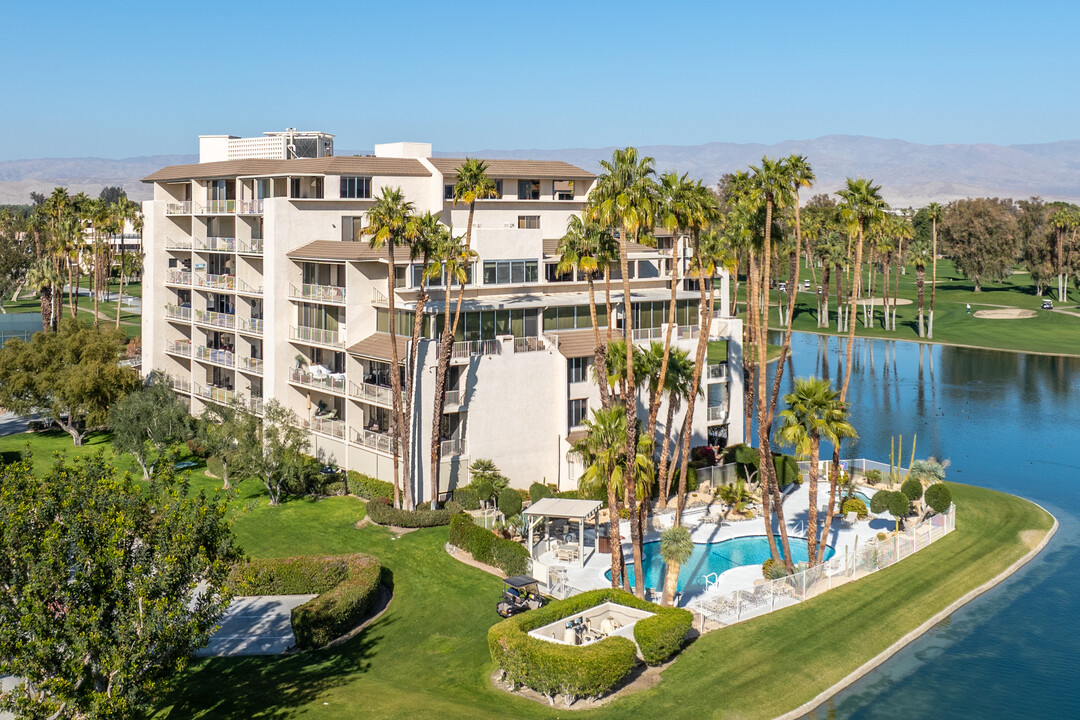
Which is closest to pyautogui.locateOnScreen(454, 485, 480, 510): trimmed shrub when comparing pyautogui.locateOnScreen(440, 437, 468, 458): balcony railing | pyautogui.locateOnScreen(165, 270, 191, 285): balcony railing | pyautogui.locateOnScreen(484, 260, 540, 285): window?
pyautogui.locateOnScreen(440, 437, 468, 458): balcony railing

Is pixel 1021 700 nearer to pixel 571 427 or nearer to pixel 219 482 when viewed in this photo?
pixel 571 427

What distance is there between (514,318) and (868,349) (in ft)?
260

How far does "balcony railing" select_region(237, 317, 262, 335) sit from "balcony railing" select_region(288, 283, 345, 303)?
468cm

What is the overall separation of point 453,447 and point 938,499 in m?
25.1

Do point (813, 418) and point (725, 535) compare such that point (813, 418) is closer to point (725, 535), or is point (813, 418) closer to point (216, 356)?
point (725, 535)

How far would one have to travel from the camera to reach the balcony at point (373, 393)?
2217 inches

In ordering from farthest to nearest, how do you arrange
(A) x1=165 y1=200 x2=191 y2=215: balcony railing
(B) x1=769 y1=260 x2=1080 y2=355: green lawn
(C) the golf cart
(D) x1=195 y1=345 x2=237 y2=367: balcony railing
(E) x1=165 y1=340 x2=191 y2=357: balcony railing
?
(B) x1=769 y1=260 x2=1080 y2=355: green lawn, (E) x1=165 y1=340 x2=191 y2=357: balcony railing, (A) x1=165 y1=200 x2=191 y2=215: balcony railing, (D) x1=195 y1=345 x2=237 y2=367: balcony railing, (C) the golf cart

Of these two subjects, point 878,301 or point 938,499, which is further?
point 878,301

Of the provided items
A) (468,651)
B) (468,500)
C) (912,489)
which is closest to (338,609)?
(468,651)

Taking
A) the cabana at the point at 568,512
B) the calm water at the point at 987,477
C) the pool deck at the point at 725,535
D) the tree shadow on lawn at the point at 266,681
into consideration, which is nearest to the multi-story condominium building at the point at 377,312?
the pool deck at the point at 725,535

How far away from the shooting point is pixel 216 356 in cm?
7138

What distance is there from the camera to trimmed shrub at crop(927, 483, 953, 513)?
5300cm

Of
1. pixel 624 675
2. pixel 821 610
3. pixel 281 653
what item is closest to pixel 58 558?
pixel 281 653

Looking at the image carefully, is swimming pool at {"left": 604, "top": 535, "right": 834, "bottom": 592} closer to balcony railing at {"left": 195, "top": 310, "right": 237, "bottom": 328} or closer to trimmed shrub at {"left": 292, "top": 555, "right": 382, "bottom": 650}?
trimmed shrub at {"left": 292, "top": 555, "right": 382, "bottom": 650}
